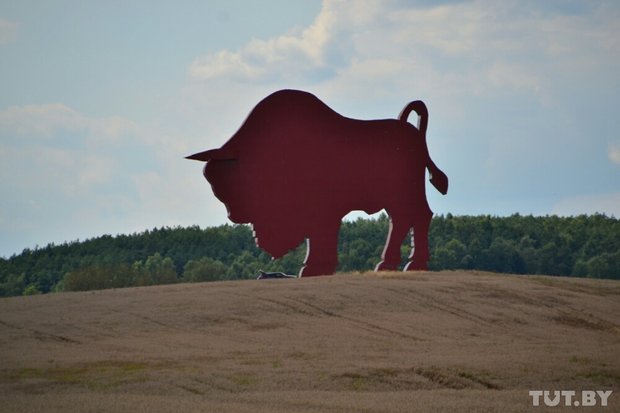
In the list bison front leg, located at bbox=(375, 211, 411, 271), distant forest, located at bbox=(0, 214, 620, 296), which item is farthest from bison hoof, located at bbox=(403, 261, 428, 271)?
distant forest, located at bbox=(0, 214, 620, 296)

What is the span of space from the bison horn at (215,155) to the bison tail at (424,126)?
543 cm

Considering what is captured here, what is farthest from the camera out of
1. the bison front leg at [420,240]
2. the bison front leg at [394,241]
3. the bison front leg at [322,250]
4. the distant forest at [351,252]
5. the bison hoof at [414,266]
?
the distant forest at [351,252]

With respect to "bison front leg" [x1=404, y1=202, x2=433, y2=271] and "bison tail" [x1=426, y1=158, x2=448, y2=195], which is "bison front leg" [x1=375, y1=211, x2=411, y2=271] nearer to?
"bison front leg" [x1=404, y1=202, x2=433, y2=271]

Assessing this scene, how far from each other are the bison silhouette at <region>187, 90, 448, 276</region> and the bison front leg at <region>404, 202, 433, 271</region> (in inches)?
1.1

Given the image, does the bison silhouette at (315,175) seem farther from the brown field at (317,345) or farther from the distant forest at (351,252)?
the distant forest at (351,252)

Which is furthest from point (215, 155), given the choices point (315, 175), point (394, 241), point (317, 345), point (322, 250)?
point (317, 345)

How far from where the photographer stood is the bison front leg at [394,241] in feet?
105

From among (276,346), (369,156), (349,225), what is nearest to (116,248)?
(349,225)

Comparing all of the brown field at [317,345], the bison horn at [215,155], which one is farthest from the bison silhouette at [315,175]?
the brown field at [317,345]

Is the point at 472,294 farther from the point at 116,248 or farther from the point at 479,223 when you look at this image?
the point at 116,248

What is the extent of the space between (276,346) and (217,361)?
7.08 feet

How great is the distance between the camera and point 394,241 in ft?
106

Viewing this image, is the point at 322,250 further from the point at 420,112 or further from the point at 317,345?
the point at 317,345

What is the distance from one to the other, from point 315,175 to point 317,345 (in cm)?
821
